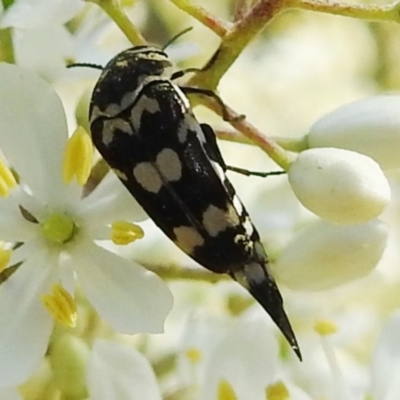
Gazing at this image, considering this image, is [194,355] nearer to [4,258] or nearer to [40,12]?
[4,258]

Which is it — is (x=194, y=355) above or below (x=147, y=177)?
below

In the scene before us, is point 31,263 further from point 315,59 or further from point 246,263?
point 315,59

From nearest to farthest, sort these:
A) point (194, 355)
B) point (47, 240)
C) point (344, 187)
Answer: point (344, 187) → point (47, 240) → point (194, 355)

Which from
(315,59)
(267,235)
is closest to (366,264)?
(267,235)

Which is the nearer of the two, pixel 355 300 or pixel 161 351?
pixel 161 351

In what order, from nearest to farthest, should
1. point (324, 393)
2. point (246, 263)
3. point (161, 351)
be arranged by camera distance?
point (246, 263) → point (324, 393) → point (161, 351)

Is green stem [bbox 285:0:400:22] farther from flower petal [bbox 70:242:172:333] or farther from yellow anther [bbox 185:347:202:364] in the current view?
yellow anther [bbox 185:347:202:364]

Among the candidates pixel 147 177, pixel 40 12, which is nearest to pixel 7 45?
pixel 40 12
